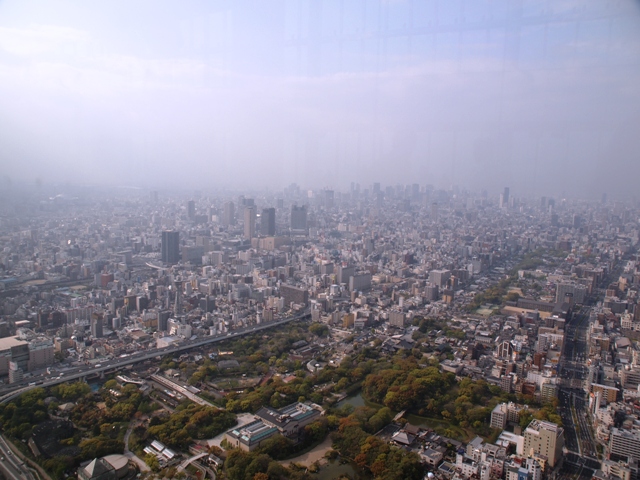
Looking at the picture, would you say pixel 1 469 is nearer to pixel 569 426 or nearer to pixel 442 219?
pixel 569 426

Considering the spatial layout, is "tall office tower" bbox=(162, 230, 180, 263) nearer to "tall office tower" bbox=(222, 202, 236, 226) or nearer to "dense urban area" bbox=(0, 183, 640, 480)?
"dense urban area" bbox=(0, 183, 640, 480)

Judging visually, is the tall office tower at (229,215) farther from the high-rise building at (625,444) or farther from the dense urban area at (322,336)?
the high-rise building at (625,444)

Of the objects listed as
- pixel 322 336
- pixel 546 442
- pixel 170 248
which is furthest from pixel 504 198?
pixel 170 248

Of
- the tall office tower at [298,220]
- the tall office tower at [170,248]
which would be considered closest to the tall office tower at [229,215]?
the tall office tower at [298,220]

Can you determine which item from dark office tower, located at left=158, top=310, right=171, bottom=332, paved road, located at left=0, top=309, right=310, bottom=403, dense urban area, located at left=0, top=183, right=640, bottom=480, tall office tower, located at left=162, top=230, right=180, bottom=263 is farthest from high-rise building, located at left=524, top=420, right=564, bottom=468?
tall office tower, located at left=162, top=230, right=180, bottom=263

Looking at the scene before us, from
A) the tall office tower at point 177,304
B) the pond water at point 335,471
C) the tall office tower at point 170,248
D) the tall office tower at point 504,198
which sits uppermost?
the tall office tower at point 504,198

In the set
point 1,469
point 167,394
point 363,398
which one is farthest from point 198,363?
point 1,469

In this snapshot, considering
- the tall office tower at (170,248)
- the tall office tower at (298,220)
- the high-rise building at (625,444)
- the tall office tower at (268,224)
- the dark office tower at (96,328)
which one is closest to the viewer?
the high-rise building at (625,444)
